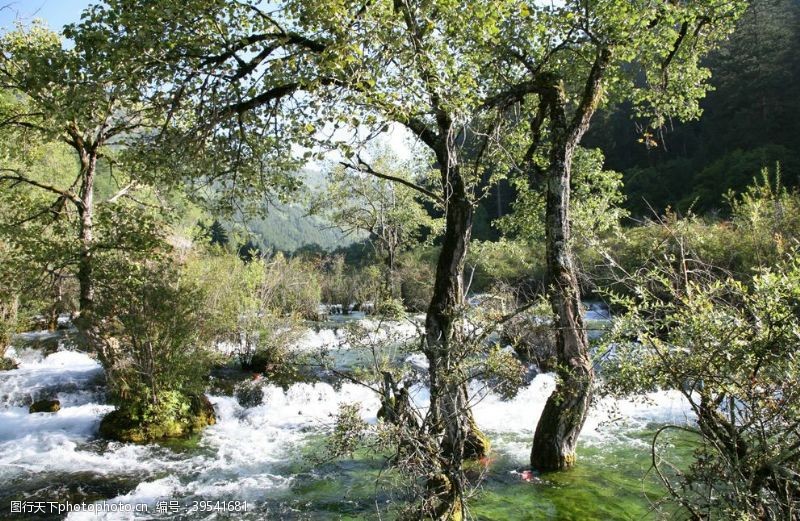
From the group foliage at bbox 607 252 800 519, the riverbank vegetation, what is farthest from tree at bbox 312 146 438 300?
foliage at bbox 607 252 800 519

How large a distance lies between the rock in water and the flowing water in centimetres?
18

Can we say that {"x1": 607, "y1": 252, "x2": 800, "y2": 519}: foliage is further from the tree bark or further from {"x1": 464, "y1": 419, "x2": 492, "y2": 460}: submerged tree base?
{"x1": 464, "y1": 419, "x2": 492, "y2": 460}: submerged tree base

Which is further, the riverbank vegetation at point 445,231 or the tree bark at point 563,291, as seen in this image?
the tree bark at point 563,291

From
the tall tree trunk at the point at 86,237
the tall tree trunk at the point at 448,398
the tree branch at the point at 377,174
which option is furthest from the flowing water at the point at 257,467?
the tall tree trunk at the point at 86,237

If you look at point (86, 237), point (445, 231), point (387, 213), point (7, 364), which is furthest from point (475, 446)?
point (387, 213)

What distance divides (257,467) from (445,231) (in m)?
5.21

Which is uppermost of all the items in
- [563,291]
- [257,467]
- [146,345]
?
[563,291]

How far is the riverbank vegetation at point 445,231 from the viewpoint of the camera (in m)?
3.73

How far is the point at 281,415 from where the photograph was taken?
12.3m

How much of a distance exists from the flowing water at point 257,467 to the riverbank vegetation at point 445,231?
20.3 inches

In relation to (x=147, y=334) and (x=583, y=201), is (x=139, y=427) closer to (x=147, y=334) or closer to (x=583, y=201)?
(x=147, y=334)

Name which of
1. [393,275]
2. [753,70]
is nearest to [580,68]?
[393,275]

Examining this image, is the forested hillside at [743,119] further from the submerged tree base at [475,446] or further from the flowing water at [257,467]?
the submerged tree base at [475,446]

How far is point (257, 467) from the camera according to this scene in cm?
877
